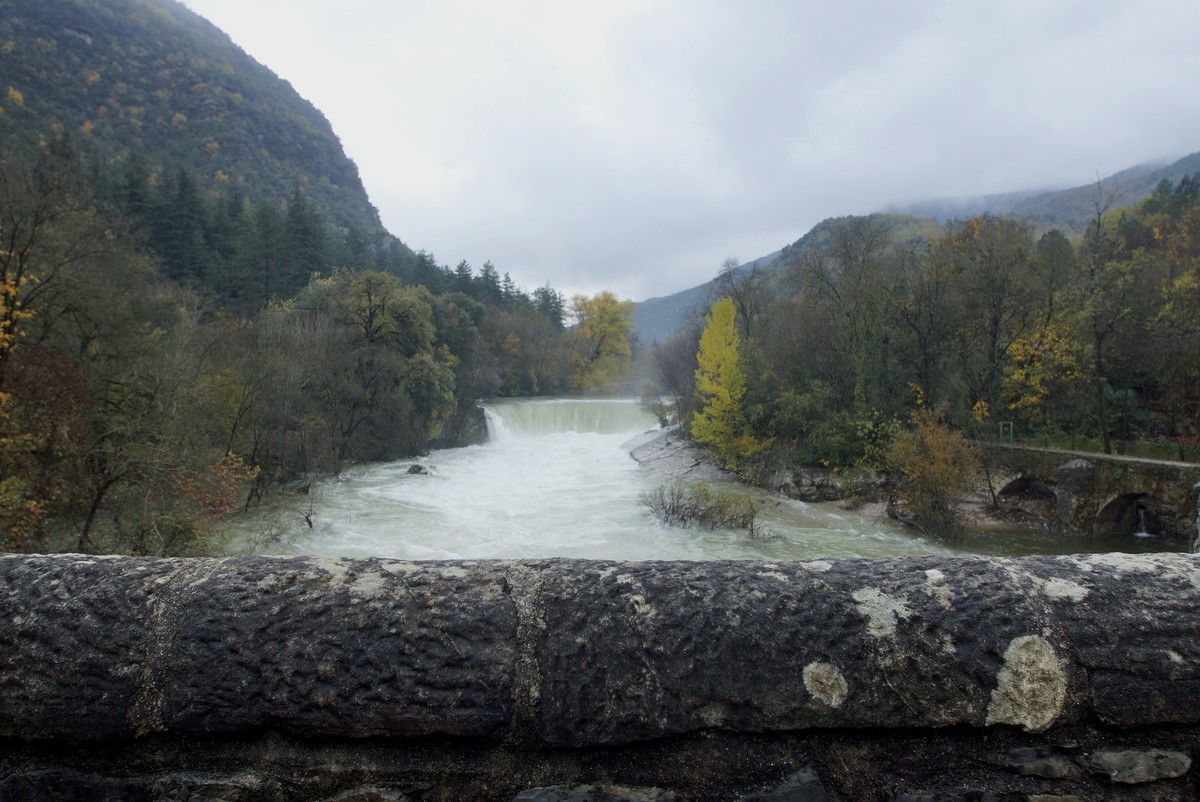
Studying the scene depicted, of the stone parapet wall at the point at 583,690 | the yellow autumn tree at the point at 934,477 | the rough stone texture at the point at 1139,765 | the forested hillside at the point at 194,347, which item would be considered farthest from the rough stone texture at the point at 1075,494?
the forested hillside at the point at 194,347

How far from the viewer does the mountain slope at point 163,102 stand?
7312 centimetres

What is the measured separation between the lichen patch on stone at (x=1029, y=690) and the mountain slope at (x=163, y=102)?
61409 millimetres

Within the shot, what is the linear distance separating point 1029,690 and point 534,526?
1716 centimetres

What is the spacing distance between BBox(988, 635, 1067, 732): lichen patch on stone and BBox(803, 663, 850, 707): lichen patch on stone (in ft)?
1.05

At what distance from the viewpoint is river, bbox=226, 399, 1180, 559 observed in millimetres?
15297

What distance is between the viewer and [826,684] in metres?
1.37

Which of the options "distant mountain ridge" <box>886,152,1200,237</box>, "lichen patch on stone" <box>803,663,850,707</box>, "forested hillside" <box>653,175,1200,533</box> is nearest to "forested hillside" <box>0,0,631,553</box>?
"lichen patch on stone" <box>803,663,850,707</box>

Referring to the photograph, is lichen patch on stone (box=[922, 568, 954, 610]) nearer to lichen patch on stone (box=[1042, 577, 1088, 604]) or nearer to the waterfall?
lichen patch on stone (box=[1042, 577, 1088, 604])

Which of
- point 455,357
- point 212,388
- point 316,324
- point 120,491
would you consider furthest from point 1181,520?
point 455,357

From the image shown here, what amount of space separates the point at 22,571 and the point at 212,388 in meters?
17.7

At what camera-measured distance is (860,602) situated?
1.46 m

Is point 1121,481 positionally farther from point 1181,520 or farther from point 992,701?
point 992,701

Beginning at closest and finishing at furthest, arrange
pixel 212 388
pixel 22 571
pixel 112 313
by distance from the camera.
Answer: pixel 22 571, pixel 112 313, pixel 212 388

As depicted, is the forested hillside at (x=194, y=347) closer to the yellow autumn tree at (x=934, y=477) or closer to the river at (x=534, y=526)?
the river at (x=534, y=526)
